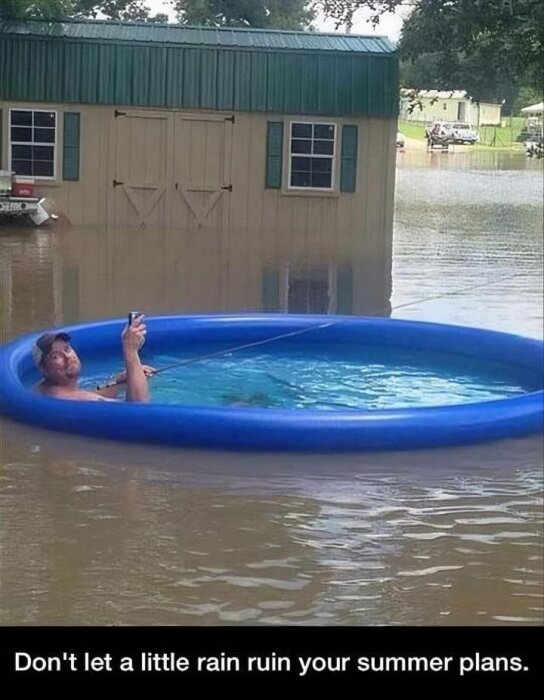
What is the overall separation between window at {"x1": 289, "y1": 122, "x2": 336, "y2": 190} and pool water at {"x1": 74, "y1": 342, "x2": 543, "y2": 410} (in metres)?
9.12

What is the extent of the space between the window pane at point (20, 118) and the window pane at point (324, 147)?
4.44 meters

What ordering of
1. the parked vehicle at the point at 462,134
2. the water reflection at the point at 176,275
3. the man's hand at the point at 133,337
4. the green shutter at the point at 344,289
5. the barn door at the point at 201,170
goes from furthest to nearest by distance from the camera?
the parked vehicle at the point at 462,134
the barn door at the point at 201,170
the green shutter at the point at 344,289
the water reflection at the point at 176,275
the man's hand at the point at 133,337

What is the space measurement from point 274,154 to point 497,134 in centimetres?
3957

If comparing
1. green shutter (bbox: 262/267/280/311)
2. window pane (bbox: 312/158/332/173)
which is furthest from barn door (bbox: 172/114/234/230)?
green shutter (bbox: 262/267/280/311)

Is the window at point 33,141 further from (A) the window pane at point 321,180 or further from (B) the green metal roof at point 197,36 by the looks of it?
(A) the window pane at point 321,180

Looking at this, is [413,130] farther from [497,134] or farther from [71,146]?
[71,146]

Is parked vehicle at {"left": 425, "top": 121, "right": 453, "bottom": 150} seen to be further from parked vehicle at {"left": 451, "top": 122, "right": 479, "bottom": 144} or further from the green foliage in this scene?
the green foliage

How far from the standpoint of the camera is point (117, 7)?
29125 millimetres

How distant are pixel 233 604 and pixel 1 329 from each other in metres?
5.94

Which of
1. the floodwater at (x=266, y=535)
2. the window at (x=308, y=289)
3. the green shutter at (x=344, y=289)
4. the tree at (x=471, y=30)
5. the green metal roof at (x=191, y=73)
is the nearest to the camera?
the floodwater at (x=266, y=535)

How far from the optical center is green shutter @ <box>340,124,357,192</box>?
18.4 metres

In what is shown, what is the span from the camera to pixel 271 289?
12602mm

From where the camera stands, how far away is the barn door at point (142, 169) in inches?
720

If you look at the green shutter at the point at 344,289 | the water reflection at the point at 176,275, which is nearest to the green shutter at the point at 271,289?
the water reflection at the point at 176,275
